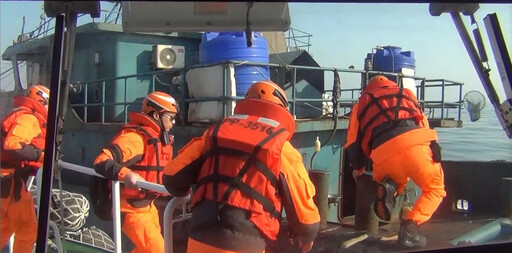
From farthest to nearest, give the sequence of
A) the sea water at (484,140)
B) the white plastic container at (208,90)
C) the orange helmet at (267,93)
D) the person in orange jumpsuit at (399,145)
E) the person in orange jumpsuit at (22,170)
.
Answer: the white plastic container at (208,90) → the person in orange jumpsuit at (399,145) → the person in orange jumpsuit at (22,170) → the orange helmet at (267,93) → the sea water at (484,140)

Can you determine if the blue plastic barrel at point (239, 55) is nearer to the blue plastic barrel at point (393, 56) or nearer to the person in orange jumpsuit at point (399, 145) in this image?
the person in orange jumpsuit at point (399, 145)

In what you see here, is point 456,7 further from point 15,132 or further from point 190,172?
point 15,132

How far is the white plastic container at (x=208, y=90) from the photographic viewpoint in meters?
5.32

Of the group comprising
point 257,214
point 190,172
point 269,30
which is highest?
point 269,30

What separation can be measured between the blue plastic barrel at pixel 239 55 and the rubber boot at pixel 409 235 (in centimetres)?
216

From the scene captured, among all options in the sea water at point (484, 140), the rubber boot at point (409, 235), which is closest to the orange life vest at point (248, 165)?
the sea water at point (484, 140)

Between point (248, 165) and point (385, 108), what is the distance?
2.05 metres

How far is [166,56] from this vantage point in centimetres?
645

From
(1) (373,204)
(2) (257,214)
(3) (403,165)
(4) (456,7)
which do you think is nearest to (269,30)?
(4) (456,7)

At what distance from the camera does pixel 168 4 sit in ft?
5.30

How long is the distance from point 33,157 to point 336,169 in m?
3.81

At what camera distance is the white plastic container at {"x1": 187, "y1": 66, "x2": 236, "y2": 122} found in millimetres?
5324

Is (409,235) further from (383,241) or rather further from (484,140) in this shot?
(484,140)

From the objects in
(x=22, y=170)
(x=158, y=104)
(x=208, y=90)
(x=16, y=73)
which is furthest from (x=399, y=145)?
(x=16, y=73)
